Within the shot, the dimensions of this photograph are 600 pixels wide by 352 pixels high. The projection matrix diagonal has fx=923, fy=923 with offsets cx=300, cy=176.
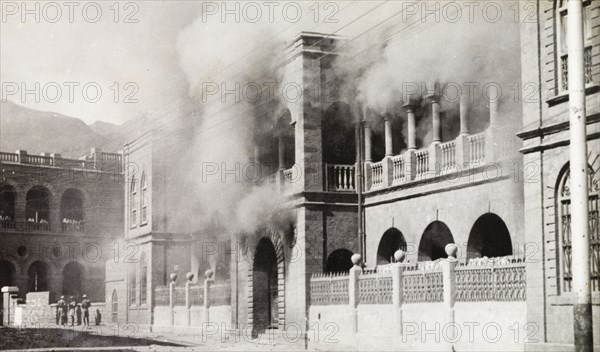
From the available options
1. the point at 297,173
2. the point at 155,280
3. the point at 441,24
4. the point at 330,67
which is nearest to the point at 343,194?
the point at 297,173

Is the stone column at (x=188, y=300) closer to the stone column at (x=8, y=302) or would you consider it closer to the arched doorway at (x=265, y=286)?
the arched doorway at (x=265, y=286)

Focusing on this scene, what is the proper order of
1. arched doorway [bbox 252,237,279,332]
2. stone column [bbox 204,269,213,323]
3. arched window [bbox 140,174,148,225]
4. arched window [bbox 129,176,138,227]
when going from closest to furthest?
arched doorway [bbox 252,237,279,332], stone column [bbox 204,269,213,323], arched window [bbox 140,174,148,225], arched window [bbox 129,176,138,227]

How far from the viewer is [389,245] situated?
88.5 ft

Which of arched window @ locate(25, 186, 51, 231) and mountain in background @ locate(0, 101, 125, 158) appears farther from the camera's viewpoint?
mountain in background @ locate(0, 101, 125, 158)

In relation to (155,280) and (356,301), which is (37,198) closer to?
(155,280)

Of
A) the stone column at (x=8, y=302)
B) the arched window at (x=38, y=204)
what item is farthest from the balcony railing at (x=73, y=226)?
the stone column at (x=8, y=302)

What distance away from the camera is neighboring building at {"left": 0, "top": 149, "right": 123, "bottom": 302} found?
55094 mm

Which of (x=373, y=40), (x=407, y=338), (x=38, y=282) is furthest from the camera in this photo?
(x=38, y=282)

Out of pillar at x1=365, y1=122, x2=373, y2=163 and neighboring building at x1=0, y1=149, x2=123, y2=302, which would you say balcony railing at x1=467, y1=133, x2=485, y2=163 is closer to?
pillar at x1=365, y1=122, x2=373, y2=163

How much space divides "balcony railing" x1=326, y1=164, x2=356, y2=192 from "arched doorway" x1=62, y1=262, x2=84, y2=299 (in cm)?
3346

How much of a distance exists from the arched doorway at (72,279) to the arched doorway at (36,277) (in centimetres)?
145

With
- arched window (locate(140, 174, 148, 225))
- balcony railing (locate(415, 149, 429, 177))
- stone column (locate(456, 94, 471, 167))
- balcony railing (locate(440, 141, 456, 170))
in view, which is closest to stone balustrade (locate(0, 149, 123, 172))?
arched window (locate(140, 174, 148, 225))

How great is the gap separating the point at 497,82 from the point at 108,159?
4143 centimetres

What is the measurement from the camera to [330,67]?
2702 cm
